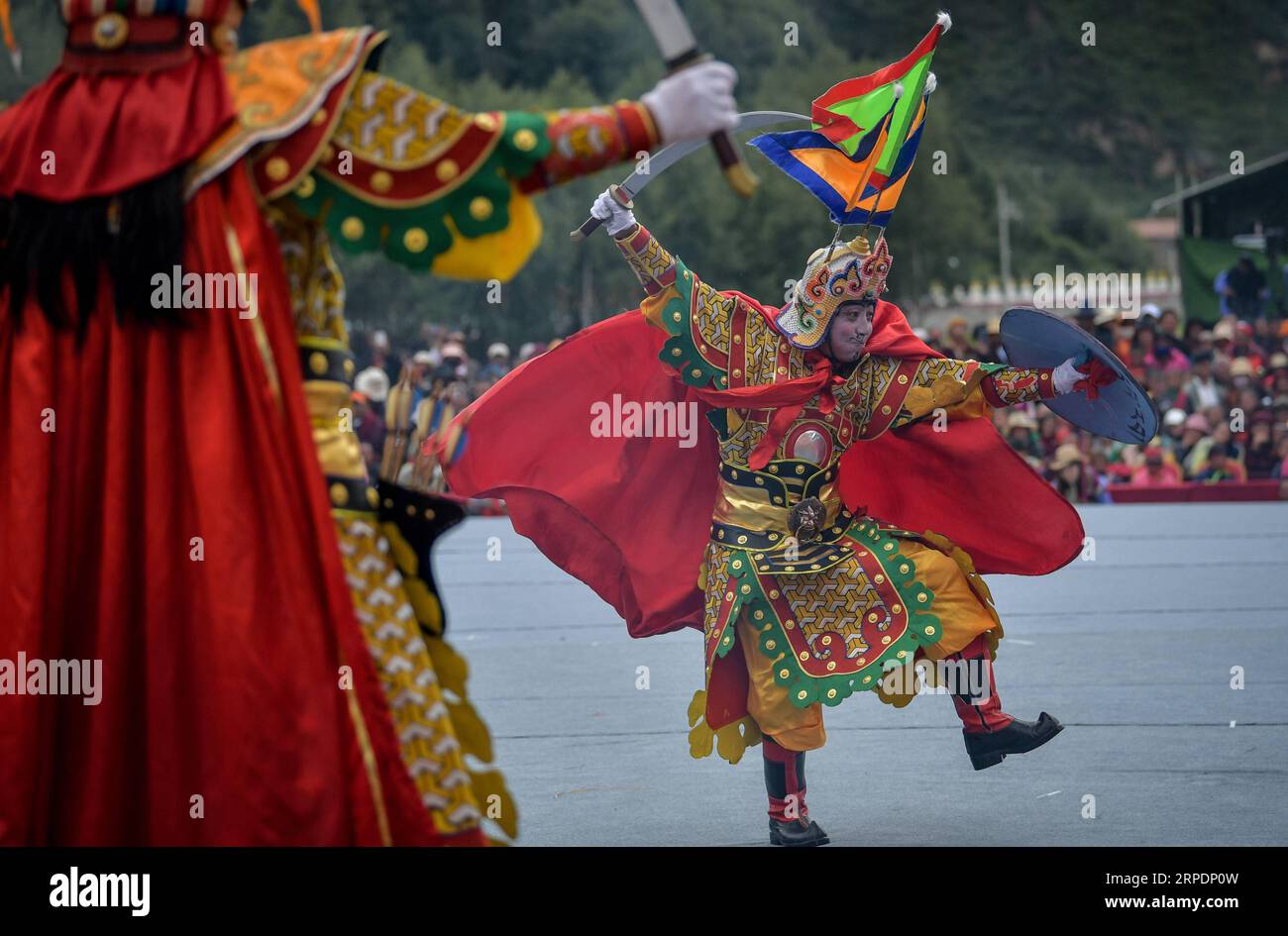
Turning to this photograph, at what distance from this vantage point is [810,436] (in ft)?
16.3

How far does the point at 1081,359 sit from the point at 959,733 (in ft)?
5.50

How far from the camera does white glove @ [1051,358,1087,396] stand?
5.01 metres

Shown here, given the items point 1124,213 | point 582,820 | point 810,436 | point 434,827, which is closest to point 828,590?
point 810,436

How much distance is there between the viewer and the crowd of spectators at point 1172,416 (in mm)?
14219

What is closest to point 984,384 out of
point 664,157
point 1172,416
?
point 664,157

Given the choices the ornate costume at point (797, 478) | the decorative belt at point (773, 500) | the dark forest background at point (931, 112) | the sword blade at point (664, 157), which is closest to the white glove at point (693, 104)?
the sword blade at point (664, 157)

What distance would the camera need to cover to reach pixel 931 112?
3028 centimetres

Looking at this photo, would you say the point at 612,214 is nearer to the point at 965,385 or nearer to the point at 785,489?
the point at 785,489

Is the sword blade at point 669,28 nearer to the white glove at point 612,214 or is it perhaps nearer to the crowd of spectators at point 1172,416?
the white glove at point 612,214

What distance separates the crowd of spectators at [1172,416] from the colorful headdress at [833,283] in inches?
309

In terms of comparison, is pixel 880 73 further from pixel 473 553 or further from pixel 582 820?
pixel 473 553

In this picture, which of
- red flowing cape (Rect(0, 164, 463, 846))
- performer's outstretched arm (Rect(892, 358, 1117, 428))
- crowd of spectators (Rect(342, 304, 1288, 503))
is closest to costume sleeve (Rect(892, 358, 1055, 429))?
performer's outstretched arm (Rect(892, 358, 1117, 428))

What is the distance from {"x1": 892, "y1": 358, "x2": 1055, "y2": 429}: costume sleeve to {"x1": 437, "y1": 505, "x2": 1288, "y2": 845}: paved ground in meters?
1.13

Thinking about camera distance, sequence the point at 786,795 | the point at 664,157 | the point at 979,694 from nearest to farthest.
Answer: the point at 664,157 → the point at 786,795 → the point at 979,694
